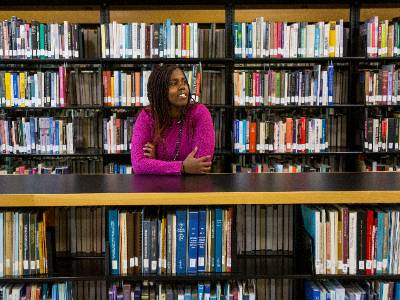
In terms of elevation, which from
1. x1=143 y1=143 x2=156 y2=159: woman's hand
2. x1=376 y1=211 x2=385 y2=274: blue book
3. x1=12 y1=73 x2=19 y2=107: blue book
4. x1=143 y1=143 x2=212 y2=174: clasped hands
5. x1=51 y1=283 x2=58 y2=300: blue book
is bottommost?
x1=51 y1=283 x2=58 y2=300: blue book

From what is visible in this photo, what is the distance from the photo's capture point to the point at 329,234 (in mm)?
1536

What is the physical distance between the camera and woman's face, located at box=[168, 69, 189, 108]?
2.17 m

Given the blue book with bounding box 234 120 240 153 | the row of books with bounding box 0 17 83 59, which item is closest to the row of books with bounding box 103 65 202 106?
the row of books with bounding box 0 17 83 59

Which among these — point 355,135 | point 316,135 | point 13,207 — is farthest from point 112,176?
point 355,135

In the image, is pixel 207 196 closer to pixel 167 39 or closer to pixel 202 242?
pixel 202 242

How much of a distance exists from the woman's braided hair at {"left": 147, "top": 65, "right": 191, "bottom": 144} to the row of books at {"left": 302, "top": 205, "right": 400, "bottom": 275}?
923 mm

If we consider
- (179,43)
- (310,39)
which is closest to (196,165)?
(179,43)

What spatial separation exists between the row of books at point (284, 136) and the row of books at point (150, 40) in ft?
2.47

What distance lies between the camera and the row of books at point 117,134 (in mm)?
3596

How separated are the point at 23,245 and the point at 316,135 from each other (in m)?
2.64

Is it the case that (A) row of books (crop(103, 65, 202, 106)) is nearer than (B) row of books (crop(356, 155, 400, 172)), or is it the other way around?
(A) row of books (crop(103, 65, 202, 106))

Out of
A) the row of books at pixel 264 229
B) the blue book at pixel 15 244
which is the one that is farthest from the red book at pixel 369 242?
the blue book at pixel 15 244

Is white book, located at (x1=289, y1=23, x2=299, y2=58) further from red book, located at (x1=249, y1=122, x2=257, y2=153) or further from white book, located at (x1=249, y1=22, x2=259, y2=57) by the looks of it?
red book, located at (x1=249, y1=122, x2=257, y2=153)

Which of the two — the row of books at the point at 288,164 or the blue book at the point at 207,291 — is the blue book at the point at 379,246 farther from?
the row of books at the point at 288,164
